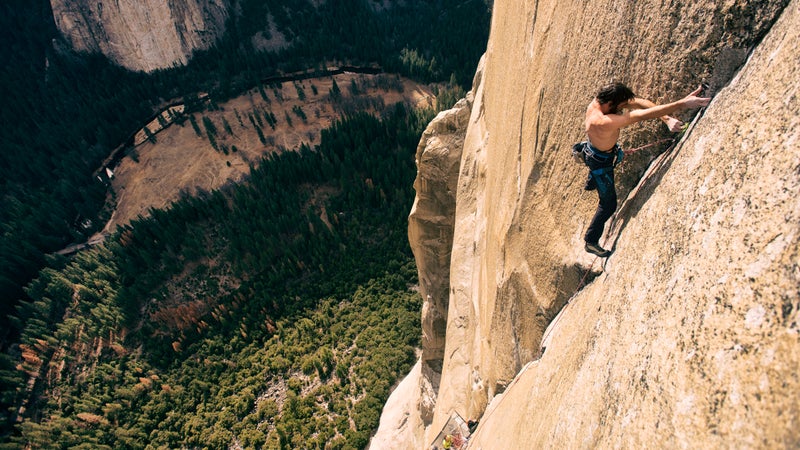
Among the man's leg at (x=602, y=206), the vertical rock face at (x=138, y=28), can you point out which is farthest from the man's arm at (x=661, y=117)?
the vertical rock face at (x=138, y=28)

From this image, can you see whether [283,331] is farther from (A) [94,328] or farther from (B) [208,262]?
(A) [94,328]

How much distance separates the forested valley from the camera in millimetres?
35562

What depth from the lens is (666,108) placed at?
4875mm

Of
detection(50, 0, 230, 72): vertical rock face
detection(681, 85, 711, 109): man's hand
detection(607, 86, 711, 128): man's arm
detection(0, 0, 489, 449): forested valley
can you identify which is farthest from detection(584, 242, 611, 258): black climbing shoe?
detection(50, 0, 230, 72): vertical rock face

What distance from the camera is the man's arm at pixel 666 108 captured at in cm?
474

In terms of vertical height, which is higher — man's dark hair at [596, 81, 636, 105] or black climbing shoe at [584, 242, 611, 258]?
man's dark hair at [596, 81, 636, 105]

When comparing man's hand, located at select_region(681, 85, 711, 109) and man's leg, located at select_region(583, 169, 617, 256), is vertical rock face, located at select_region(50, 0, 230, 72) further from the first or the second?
man's hand, located at select_region(681, 85, 711, 109)

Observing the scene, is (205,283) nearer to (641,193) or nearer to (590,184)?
(590,184)

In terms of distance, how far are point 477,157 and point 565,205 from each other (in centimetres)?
715

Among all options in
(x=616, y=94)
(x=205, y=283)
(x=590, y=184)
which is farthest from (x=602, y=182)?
(x=205, y=283)

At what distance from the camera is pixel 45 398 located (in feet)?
138

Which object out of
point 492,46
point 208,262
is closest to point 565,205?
point 492,46

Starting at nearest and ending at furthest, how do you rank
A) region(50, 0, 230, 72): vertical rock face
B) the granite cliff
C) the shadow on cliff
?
1. the granite cliff
2. the shadow on cliff
3. region(50, 0, 230, 72): vertical rock face

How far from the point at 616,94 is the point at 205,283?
5204 centimetres
